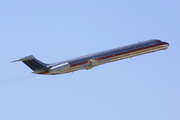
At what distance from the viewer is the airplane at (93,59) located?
3652 inches

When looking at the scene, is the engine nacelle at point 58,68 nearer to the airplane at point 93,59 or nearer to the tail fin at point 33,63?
the airplane at point 93,59

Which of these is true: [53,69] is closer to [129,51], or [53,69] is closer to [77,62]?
[77,62]

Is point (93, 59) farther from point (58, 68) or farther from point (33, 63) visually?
point (33, 63)

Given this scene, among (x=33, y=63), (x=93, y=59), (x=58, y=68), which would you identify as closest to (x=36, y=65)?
(x=33, y=63)

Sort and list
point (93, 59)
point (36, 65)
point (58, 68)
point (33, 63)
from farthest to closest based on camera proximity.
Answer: point (93, 59) < point (36, 65) < point (33, 63) < point (58, 68)

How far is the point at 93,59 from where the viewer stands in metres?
95.8

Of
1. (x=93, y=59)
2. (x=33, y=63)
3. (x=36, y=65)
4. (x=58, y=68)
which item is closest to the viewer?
(x=58, y=68)

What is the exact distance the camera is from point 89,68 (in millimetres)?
95000

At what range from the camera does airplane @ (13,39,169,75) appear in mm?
92750

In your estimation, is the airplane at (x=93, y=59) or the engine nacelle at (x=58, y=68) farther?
the airplane at (x=93, y=59)

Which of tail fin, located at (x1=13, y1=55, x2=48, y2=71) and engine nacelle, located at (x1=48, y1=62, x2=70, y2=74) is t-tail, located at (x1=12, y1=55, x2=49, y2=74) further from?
engine nacelle, located at (x1=48, y1=62, x2=70, y2=74)

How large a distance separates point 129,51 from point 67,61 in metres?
13.4

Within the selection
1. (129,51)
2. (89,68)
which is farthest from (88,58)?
(129,51)

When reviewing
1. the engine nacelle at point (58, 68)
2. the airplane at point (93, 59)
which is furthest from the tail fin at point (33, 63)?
the engine nacelle at point (58, 68)
